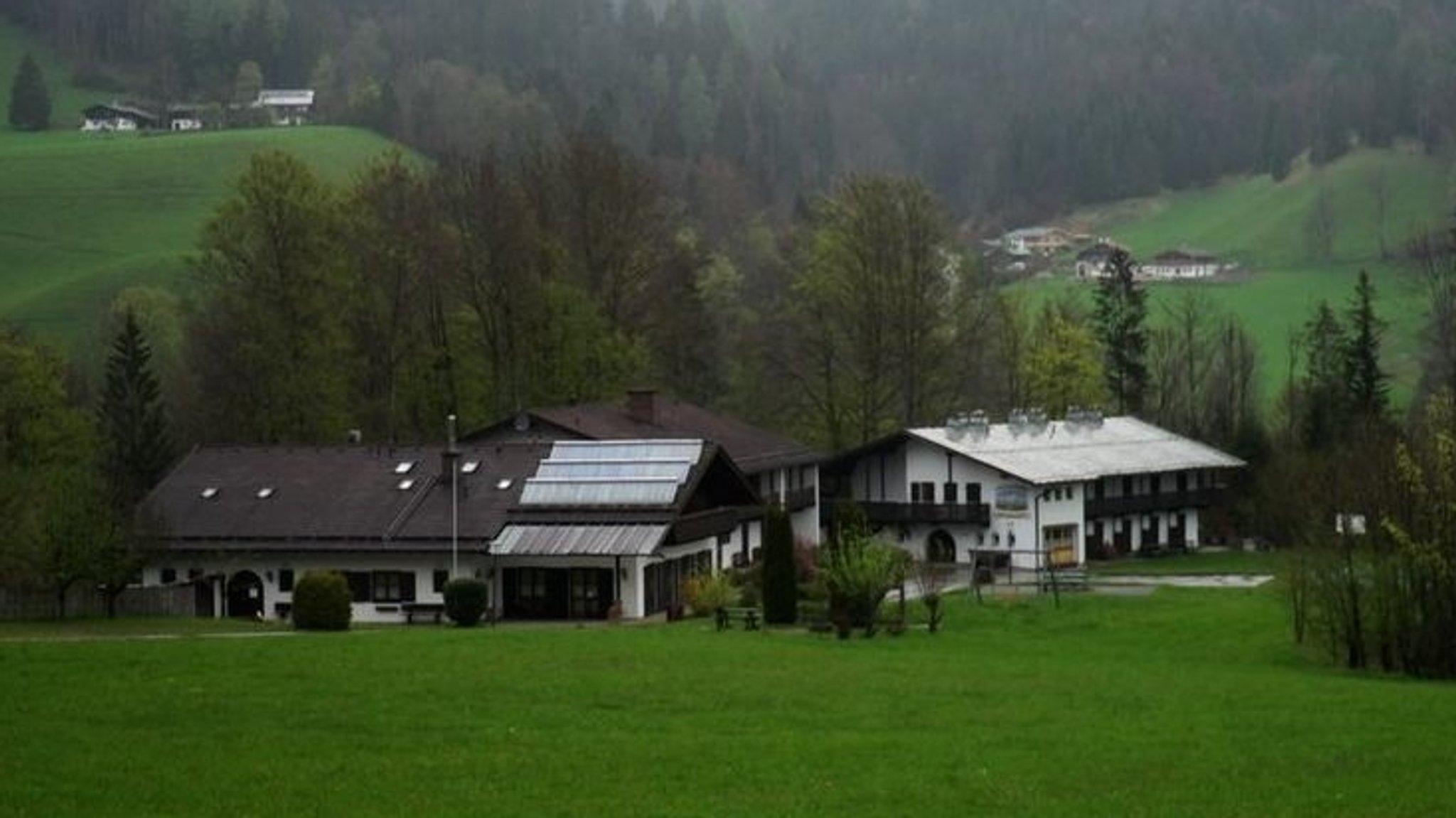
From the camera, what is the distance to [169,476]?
6122 cm

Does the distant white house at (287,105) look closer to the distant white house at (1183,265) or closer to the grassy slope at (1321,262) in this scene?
the grassy slope at (1321,262)

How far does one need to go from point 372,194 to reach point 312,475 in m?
17.4

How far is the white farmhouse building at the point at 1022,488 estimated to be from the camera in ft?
253

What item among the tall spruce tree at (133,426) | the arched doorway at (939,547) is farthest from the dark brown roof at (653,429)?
the tall spruce tree at (133,426)

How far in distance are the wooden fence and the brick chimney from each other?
17.1m

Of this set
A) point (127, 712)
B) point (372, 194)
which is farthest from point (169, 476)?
point (127, 712)

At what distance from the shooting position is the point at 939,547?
79000mm

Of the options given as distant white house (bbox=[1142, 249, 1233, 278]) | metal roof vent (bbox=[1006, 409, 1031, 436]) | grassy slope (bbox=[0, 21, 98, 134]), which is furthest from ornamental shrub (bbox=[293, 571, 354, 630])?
grassy slope (bbox=[0, 21, 98, 134])

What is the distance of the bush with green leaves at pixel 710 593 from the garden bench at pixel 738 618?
2.30 m

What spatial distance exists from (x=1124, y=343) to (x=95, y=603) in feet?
182

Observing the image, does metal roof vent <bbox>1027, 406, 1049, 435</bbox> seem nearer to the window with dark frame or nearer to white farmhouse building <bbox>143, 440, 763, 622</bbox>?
white farmhouse building <bbox>143, 440, 763, 622</bbox>

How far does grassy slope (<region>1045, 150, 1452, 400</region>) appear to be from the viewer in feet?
452

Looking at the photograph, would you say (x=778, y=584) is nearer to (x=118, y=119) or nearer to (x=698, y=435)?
(x=698, y=435)

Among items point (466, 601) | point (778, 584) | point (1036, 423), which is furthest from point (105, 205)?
point (778, 584)
